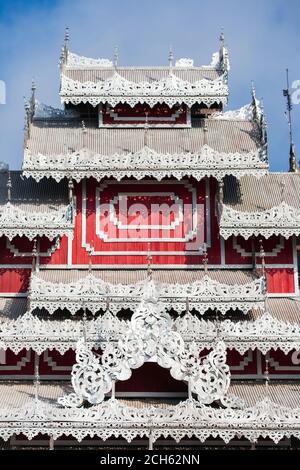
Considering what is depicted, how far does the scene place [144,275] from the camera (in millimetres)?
26922

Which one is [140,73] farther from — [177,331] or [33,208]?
[177,331]

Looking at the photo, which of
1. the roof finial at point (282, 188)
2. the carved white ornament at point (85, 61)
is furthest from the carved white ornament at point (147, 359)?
the carved white ornament at point (85, 61)

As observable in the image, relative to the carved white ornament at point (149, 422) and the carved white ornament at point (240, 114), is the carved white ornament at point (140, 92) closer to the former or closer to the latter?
the carved white ornament at point (240, 114)

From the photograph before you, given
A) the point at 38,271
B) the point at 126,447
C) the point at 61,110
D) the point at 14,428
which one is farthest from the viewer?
the point at 61,110

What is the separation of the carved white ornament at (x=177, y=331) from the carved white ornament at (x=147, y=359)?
56.3 inches

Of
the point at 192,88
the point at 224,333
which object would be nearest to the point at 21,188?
the point at 192,88

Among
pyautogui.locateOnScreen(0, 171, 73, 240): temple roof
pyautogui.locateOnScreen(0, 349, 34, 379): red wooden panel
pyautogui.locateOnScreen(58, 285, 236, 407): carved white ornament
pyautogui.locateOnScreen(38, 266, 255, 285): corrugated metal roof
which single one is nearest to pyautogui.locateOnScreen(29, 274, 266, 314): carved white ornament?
pyautogui.locateOnScreen(38, 266, 255, 285): corrugated metal roof

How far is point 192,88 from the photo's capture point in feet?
95.9

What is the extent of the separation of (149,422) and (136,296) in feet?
14.6

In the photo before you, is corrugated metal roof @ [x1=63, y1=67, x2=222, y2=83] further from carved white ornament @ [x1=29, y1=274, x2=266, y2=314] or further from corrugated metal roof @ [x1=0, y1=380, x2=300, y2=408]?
corrugated metal roof @ [x1=0, y1=380, x2=300, y2=408]

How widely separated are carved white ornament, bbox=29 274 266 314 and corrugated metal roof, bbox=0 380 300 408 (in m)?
2.27

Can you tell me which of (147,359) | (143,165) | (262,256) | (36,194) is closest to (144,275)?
(143,165)
